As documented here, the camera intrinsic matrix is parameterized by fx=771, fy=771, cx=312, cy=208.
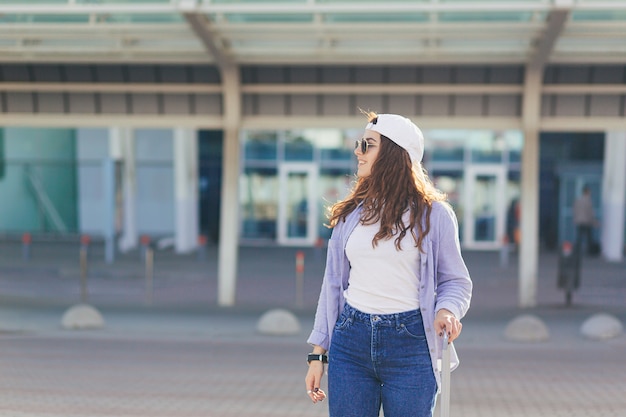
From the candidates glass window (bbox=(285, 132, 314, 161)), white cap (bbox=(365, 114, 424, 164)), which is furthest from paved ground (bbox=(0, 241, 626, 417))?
glass window (bbox=(285, 132, 314, 161))

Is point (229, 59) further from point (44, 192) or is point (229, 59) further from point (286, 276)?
point (44, 192)

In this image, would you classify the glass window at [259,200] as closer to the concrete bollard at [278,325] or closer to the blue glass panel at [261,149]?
the blue glass panel at [261,149]

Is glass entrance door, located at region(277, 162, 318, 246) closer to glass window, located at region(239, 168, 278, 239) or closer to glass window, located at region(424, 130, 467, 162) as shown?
glass window, located at region(239, 168, 278, 239)

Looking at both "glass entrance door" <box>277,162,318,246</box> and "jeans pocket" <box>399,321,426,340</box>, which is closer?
"jeans pocket" <box>399,321,426,340</box>

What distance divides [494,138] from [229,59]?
15.3 m

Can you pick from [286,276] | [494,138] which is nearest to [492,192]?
[494,138]

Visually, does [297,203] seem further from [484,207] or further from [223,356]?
[223,356]

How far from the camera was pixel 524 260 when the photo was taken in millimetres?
11867

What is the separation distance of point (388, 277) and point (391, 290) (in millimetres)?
52

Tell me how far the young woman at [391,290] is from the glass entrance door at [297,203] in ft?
72.9

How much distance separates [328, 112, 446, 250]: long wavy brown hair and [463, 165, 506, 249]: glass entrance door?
2213 cm

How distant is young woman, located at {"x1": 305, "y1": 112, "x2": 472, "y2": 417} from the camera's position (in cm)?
300

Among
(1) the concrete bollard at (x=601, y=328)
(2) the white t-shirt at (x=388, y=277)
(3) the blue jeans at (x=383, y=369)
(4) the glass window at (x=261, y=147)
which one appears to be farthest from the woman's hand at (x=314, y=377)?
(4) the glass window at (x=261, y=147)

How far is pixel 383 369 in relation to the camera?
3004 millimetres
